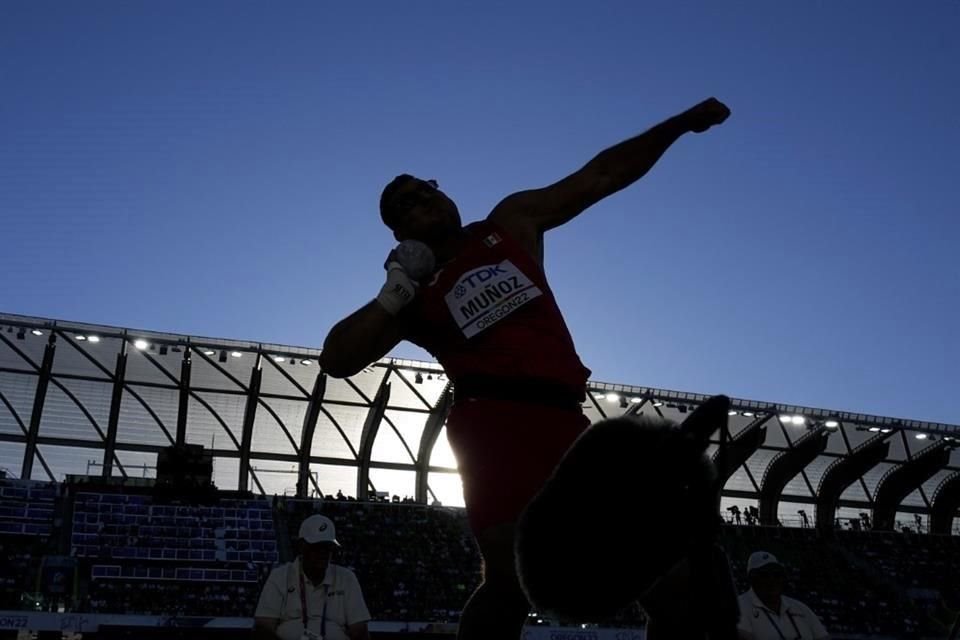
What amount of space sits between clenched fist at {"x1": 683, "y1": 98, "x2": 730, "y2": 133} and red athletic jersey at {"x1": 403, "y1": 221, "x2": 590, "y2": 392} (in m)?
0.98

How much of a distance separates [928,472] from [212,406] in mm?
32579

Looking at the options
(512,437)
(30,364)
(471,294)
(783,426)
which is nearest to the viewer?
(512,437)

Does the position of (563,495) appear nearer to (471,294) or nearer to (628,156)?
(471,294)

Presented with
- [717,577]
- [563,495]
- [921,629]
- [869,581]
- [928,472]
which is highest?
[928,472]

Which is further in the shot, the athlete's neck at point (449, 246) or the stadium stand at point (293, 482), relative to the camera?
the stadium stand at point (293, 482)

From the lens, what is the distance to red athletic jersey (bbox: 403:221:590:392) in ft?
12.6

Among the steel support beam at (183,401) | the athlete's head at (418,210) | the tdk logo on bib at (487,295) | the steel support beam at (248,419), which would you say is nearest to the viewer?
the tdk logo on bib at (487,295)

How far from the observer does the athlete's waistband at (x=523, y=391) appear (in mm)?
3740

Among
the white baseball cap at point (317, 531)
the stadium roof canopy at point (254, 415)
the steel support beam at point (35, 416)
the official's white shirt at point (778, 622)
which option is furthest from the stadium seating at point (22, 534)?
the official's white shirt at point (778, 622)

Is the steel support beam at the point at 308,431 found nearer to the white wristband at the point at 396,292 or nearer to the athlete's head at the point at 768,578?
the athlete's head at the point at 768,578

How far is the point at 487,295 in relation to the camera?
391 centimetres

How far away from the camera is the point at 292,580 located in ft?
23.8

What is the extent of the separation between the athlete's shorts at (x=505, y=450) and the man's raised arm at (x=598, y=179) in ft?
2.87

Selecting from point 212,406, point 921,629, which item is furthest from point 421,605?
point 921,629
